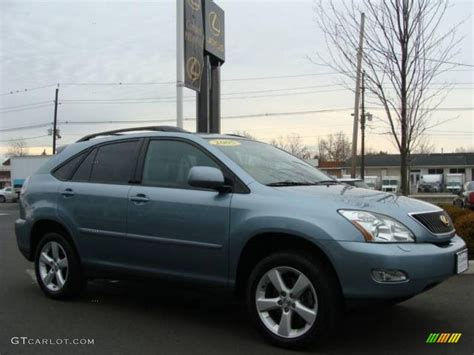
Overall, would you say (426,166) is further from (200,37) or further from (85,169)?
(85,169)

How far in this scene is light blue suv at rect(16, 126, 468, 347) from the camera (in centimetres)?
402

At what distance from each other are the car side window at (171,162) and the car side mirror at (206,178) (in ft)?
1.00

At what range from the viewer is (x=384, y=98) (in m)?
10.3

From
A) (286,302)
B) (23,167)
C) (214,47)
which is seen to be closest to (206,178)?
(286,302)

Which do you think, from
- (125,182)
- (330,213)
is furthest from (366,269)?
(125,182)

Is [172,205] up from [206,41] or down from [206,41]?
down

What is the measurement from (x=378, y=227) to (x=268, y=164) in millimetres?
1388

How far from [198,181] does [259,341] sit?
140 cm

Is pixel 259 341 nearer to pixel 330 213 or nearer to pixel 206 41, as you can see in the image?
pixel 330 213

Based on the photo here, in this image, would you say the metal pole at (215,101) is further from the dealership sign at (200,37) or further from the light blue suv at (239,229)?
the light blue suv at (239,229)

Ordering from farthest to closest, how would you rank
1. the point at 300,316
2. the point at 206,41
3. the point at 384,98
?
1. the point at 206,41
2. the point at 384,98
3. the point at 300,316

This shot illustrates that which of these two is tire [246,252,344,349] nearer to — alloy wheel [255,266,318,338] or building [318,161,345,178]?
alloy wheel [255,266,318,338]

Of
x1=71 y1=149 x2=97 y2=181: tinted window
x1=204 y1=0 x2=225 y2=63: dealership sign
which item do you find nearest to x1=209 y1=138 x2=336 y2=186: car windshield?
x1=71 y1=149 x2=97 y2=181: tinted window

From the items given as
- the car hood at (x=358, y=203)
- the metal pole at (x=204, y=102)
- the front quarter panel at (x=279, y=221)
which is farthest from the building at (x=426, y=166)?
the front quarter panel at (x=279, y=221)
